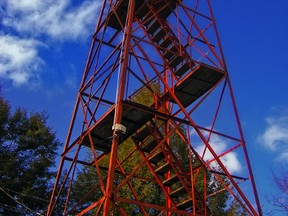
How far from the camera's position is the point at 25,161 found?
24.1 m

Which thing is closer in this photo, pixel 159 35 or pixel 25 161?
pixel 159 35

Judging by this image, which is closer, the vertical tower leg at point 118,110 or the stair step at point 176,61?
the vertical tower leg at point 118,110

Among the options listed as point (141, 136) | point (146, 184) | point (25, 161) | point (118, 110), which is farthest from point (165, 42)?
point (25, 161)

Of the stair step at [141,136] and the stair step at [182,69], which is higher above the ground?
the stair step at [182,69]

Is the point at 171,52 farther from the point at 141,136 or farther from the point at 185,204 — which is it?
the point at 185,204

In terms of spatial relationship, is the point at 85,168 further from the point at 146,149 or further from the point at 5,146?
the point at 146,149

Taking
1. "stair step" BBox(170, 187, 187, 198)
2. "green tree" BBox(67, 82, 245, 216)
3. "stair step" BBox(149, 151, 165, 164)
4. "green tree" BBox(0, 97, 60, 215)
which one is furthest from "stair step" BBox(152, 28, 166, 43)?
"green tree" BBox(0, 97, 60, 215)

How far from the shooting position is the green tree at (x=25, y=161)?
22.3 metres

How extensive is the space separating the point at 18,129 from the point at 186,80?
15.6m

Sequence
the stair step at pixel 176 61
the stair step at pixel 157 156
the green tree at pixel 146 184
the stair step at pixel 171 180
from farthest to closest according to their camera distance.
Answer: the green tree at pixel 146 184 → the stair step at pixel 176 61 → the stair step at pixel 157 156 → the stair step at pixel 171 180

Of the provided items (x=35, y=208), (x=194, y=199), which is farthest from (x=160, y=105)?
(x=35, y=208)

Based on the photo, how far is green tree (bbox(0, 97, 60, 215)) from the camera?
22.3m

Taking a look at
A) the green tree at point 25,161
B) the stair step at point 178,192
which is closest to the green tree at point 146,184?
the green tree at point 25,161

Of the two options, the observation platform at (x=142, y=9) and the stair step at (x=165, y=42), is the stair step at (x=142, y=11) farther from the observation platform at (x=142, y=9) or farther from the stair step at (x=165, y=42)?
the stair step at (x=165, y=42)
